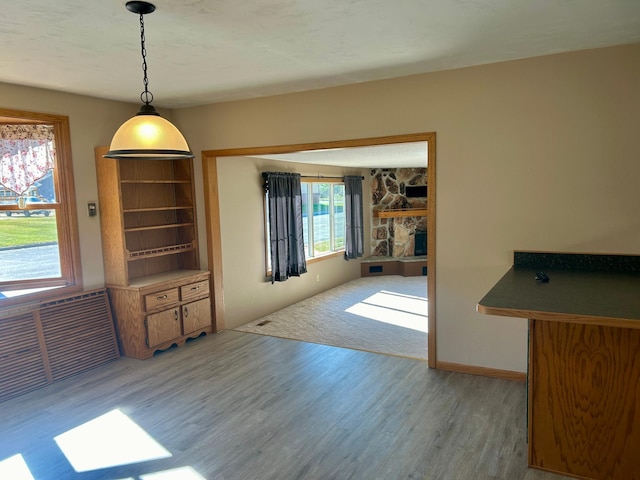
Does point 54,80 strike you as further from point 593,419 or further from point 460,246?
point 593,419

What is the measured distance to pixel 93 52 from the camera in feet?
9.85

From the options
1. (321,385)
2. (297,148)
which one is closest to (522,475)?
(321,385)

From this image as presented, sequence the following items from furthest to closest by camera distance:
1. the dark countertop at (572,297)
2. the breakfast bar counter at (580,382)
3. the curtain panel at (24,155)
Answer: the curtain panel at (24,155) < the breakfast bar counter at (580,382) < the dark countertop at (572,297)

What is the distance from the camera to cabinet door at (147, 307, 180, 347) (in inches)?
176

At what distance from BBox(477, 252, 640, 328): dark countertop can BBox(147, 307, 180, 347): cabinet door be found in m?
3.23

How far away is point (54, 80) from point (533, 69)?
3.80 metres

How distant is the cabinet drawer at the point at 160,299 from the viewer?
443 cm

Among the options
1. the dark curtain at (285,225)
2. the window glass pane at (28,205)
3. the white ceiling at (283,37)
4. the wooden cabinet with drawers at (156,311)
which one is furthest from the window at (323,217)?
the window glass pane at (28,205)

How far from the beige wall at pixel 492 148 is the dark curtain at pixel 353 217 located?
4.04 meters

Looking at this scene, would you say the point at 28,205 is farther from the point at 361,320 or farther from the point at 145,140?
the point at 361,320

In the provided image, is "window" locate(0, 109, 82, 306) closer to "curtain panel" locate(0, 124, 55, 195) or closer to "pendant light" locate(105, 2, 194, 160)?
"curtain panel" locate(0, 124, 55, 195)

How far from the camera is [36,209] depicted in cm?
410

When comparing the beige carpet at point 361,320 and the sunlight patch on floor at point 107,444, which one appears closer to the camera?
the sunlight patch on floor at point 107,444

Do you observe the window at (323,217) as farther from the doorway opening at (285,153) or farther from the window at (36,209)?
the window at (36,209)
